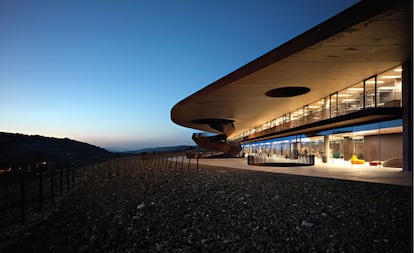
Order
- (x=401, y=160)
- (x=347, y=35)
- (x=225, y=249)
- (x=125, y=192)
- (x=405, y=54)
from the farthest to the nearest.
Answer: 1. (x=401, y=160)
2. (x=405, y=54)
3. (x=125, y=192)
4. (x=347, y=35)
5. (x=225, y=249)

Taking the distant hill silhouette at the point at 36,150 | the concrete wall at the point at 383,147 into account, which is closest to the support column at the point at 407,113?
the concrete wall at the point at 383,147

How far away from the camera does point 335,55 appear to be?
10.1 m

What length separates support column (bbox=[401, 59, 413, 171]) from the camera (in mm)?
11984

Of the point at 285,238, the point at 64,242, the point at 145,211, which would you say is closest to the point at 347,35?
the point at 285,238

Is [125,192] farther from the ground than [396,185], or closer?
closer

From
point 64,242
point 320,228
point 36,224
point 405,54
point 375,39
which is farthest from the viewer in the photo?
point 405,54

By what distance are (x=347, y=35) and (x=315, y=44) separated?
1.02 m

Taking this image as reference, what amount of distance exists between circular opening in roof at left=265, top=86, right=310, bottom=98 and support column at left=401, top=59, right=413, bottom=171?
5.21 meters

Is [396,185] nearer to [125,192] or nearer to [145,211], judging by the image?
[145,211]

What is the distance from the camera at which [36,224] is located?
7344 mm

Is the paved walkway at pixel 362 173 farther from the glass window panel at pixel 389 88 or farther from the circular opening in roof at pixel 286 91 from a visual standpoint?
the circular opening in roof at pixel 286 91

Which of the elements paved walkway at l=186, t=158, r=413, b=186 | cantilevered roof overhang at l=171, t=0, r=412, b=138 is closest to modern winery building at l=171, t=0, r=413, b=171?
cantilevered roof overhang at l=171, t=0, r=412, b=138

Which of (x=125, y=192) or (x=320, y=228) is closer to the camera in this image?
(x=320, y=228)

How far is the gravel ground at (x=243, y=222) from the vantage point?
479cm
